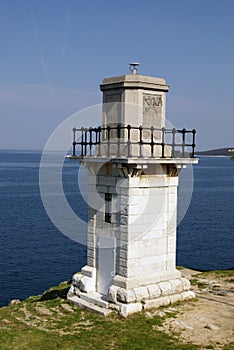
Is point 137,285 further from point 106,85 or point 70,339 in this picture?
point 106,85

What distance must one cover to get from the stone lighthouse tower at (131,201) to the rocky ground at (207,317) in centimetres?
76

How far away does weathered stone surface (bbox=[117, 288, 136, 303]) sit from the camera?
48.0ft

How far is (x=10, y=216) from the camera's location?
50.1 m

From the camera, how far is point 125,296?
48.1 feet

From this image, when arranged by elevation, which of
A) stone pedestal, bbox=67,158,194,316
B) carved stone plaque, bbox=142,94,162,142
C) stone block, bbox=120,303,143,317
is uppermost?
carved stone plaque, bbox=142,94,162,142

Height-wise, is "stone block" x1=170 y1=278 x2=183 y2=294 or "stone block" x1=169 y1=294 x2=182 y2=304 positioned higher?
"stone block" x1=170 y1=278 x2=183 y2=294

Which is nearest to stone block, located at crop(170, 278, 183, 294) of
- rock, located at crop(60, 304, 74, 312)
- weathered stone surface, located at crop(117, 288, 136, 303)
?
weathered stone surface, located at crop(117, 288, 136, 303)

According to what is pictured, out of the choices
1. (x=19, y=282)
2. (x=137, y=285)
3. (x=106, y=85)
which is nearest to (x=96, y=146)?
(x=106, y=85)

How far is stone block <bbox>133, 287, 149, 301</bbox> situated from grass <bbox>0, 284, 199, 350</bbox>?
577 millimetres

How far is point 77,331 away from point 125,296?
1.97 m

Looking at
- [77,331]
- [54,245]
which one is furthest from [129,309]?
[54,245]

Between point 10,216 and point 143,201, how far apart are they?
3734 cm

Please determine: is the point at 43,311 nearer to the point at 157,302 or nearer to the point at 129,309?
the point at 129,309

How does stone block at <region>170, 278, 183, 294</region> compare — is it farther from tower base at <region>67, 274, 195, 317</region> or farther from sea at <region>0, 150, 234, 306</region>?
sea at <region>0, 150, 234, 306</region>
